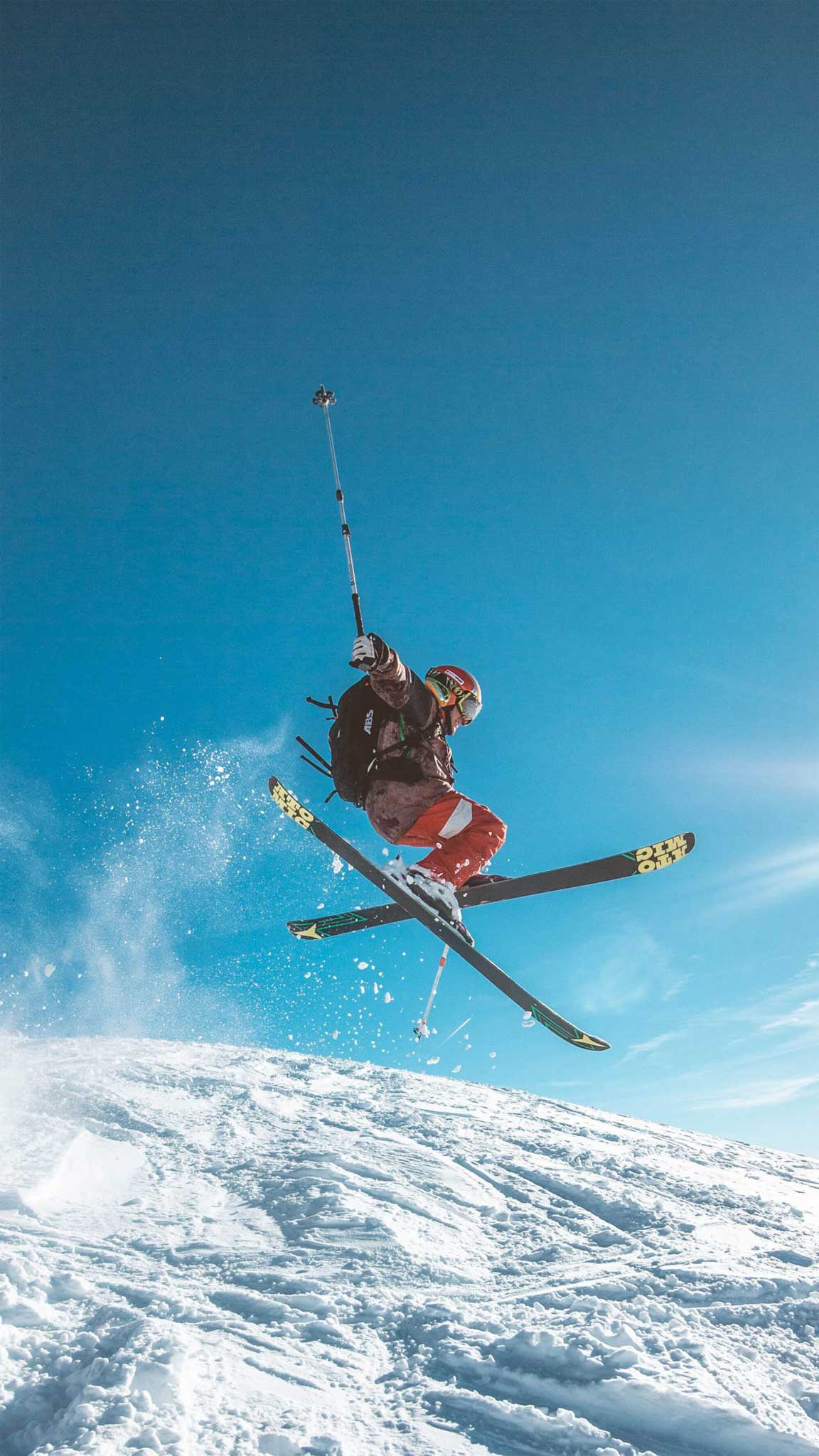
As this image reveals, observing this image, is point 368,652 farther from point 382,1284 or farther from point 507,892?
point 382,1284

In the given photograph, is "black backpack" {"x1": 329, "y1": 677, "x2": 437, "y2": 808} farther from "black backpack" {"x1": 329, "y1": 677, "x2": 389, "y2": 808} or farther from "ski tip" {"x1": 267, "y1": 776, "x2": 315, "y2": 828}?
"ski tip" {"x1": 267, "y1": 776, "x2": 315, "y2": 828}

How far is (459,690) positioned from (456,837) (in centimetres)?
119

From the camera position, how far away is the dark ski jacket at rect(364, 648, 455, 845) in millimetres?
5672

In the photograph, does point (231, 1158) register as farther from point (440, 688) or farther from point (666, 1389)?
point (440, 688)

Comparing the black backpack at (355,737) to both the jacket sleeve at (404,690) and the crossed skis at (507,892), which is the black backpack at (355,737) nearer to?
the jacket sleeve at (404,690)

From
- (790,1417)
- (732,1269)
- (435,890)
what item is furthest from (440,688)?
(732,1269)

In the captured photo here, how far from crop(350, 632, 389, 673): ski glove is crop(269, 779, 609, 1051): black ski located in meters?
1.94

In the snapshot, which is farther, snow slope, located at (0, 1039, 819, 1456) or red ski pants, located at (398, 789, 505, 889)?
red ski pants, located at (398, 789, 505, 889)

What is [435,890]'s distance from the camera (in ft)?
19.3

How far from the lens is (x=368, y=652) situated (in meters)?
4.97

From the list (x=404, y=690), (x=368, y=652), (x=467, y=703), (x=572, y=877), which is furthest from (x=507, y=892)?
(x=368, y=652)

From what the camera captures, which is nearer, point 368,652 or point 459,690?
point 368,652

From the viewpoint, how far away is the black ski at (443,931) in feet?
20.5

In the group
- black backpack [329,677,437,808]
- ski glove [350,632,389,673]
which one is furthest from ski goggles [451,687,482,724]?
ski glove [350,632,389,673]
